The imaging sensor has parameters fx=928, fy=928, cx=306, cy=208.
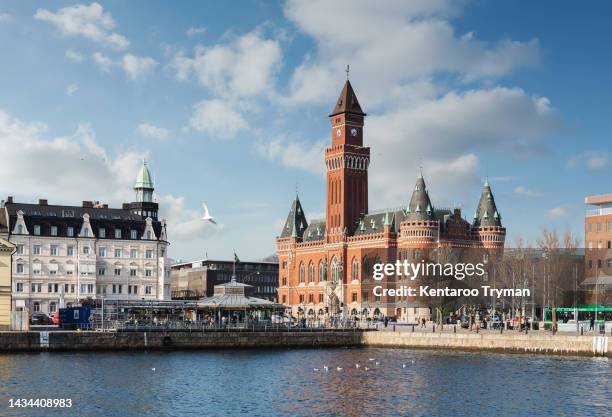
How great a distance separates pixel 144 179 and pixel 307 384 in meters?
104

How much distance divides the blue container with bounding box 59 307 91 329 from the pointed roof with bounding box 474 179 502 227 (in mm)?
83105

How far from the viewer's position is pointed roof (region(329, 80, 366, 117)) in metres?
184

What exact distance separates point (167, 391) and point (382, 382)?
53.2 ft

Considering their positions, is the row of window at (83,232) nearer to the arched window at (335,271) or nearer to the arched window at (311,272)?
the arched window at (335,271)

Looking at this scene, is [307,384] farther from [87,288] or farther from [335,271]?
[335,271]

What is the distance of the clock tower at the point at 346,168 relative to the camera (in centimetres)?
18112

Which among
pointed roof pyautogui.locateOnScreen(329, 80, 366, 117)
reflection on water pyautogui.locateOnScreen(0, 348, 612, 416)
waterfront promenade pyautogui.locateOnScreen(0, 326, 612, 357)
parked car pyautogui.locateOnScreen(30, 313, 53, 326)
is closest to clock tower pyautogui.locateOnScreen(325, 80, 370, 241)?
pointed roof pyautogui.locateOnScreen(329, 80, 366, 117)

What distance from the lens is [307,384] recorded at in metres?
69.1

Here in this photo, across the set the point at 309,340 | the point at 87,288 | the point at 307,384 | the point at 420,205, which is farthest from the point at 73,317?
the point at 420,205

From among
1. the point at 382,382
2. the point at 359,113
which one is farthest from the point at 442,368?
the point at 359,113

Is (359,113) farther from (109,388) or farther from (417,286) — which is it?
(109,388)

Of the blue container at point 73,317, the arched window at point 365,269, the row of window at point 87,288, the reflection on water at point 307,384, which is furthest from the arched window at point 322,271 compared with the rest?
the reflection on water at point 307,384

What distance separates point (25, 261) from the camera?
485 ft

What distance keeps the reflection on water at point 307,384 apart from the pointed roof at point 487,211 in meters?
79.8
